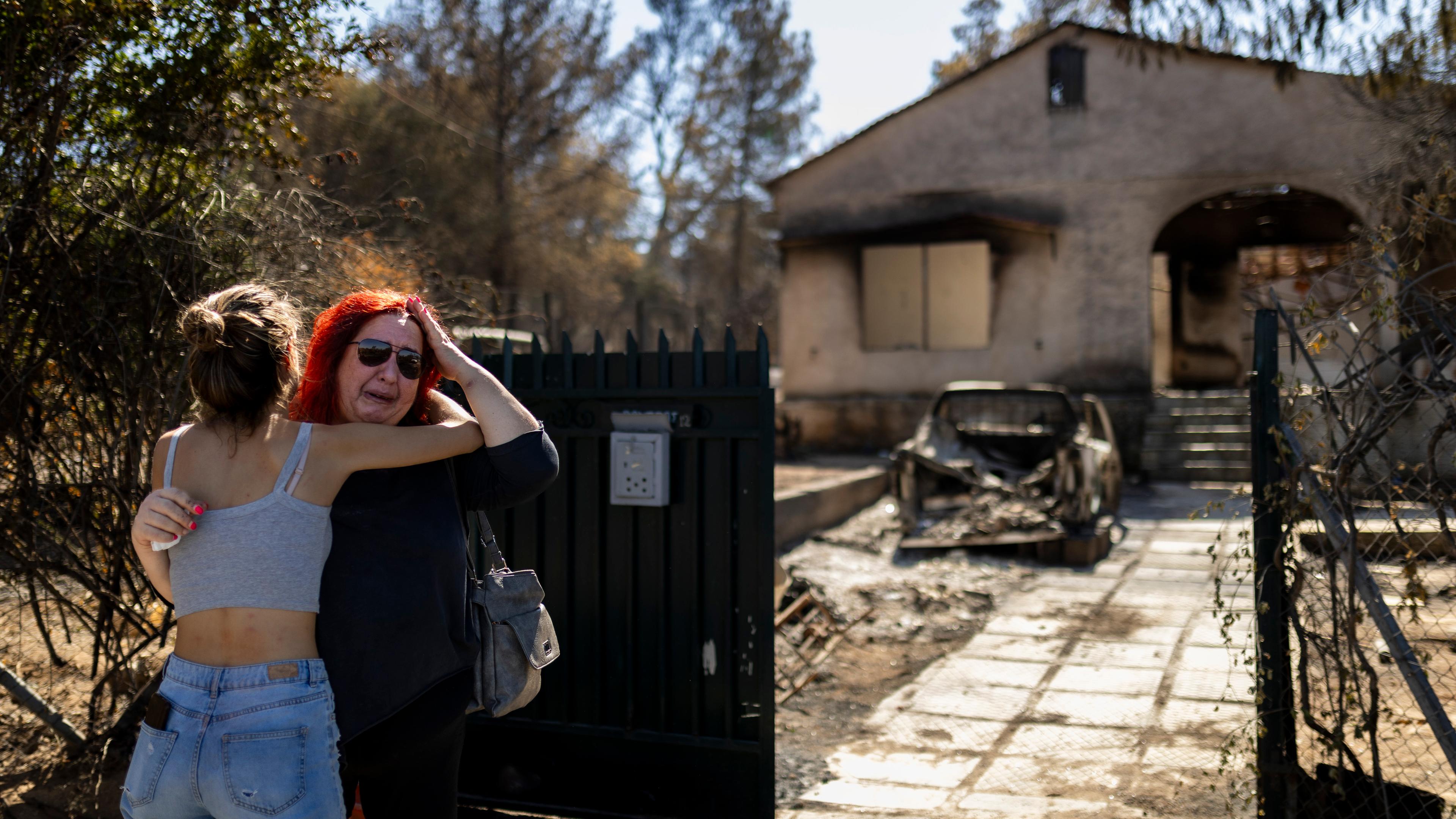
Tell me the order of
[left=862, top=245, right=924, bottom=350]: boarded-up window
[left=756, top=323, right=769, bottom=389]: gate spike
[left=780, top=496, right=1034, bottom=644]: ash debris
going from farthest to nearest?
[left=862, top=245, right=924, bottom=350]: boarded-up window
[left=780, top=496, right=1034, bottom=644]: ash debris
[left=756, top=323, right=769, bottom=389]: gate spike

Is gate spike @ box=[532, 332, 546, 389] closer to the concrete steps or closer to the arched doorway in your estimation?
the concrete steps

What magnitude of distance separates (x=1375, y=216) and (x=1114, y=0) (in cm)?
875

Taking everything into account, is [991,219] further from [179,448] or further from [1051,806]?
[179,448]

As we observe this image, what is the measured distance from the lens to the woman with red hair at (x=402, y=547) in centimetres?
219

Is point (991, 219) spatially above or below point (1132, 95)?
below

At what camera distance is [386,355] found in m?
2.35

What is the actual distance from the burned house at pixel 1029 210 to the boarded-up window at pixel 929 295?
0.09 ft

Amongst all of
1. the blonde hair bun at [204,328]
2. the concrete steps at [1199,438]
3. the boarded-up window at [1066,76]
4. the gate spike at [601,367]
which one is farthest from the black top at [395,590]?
the boarded-up window at [1066,76]

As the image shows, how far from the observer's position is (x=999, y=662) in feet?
20.5

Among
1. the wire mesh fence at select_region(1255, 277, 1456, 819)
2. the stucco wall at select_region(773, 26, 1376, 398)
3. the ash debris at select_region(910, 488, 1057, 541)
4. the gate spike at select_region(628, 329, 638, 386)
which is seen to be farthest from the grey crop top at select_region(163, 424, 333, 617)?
the stucco wall at select_region(773, 26, 1376, 398)

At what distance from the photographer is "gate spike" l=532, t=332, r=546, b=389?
399cm

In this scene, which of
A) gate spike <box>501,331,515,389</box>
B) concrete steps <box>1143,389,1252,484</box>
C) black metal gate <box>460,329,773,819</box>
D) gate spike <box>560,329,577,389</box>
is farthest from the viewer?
concrete steps <box>1143,389,1252,484</box>

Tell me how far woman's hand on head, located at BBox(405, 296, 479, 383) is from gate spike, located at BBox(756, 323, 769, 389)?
3.87ft

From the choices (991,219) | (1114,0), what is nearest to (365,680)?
(1114,0)
